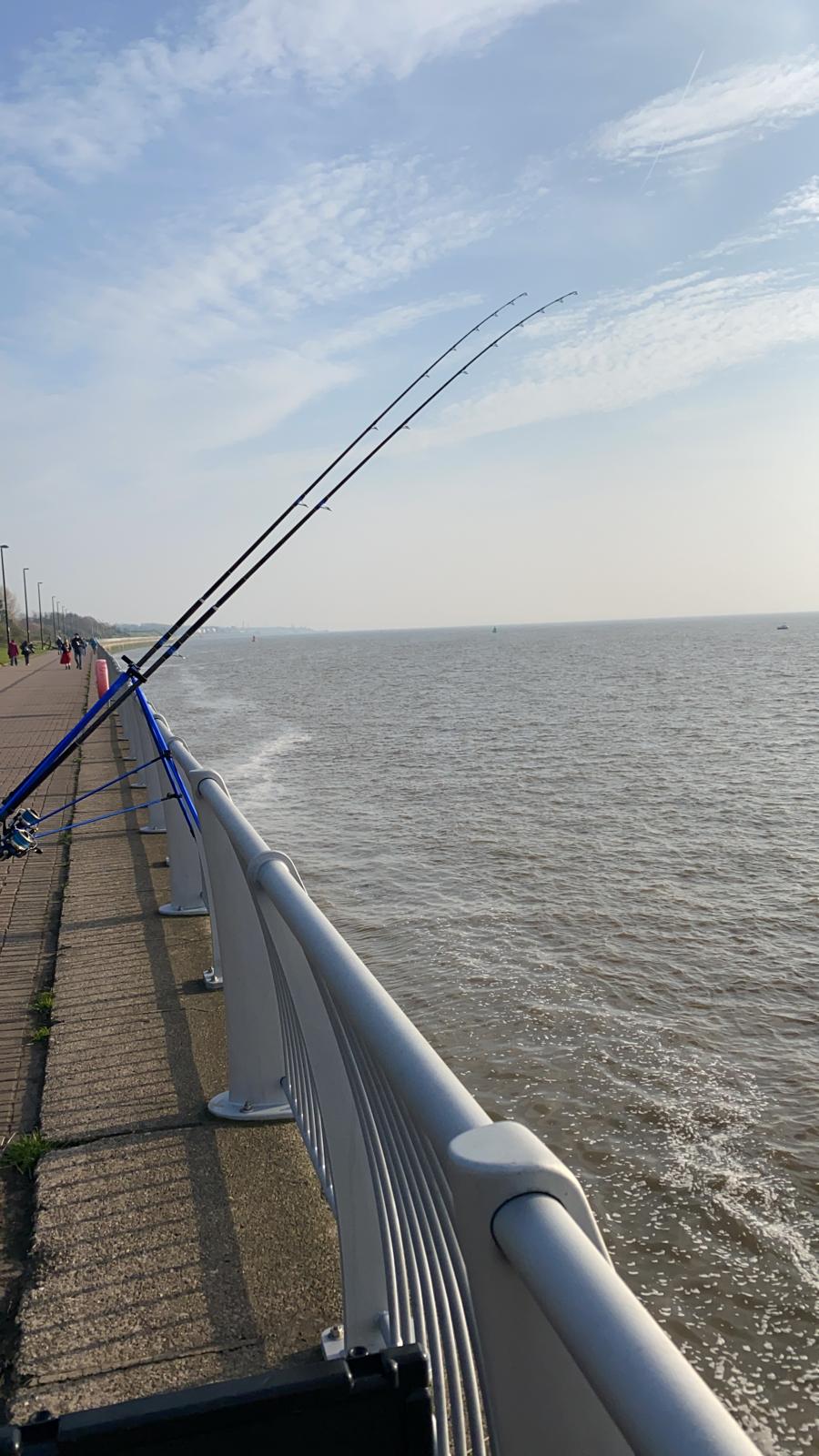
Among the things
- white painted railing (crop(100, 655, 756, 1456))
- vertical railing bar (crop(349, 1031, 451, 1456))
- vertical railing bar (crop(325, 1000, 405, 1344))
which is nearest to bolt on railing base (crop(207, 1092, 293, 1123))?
white painted railing (crop(100, 655, 756, 1456))

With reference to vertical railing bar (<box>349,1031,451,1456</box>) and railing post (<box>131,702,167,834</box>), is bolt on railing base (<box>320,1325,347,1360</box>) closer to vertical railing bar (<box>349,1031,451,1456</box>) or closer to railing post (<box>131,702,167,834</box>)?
vertical railing bar (<box>349,1031,451,1456</box>)

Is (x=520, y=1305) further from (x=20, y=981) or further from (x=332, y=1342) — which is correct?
(x=20, y=981)

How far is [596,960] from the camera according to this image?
9.33 metres

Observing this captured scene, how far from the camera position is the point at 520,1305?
1226 millimetres

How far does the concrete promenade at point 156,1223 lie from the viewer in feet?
8.65

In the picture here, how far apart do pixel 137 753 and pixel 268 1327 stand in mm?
9533

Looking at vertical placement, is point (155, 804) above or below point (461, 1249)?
below

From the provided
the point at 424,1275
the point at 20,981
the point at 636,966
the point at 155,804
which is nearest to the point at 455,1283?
the point at 424,1275

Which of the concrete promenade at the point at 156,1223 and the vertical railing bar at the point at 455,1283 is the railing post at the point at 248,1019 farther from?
the vertical railing bar at the point at 455,1283

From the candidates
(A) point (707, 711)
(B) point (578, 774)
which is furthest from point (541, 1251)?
(A) point (707, 711)

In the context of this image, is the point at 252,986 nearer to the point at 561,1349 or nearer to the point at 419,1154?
the point at 419,1154

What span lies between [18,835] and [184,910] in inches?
39.7

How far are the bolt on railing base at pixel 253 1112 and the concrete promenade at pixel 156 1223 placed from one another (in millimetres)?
33

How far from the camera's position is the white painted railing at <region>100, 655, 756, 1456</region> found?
37.5 inches
